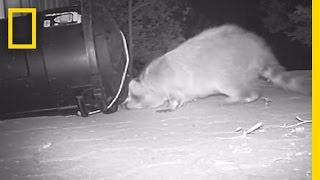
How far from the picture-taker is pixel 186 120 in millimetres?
4109

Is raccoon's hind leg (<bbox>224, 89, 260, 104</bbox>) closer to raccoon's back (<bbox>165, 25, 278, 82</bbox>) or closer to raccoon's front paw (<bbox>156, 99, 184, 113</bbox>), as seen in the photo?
raccoon's back (<bbox>165, 25, 278, 82</bbox>)

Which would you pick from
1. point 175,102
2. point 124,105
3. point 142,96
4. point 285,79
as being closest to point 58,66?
point 124,105

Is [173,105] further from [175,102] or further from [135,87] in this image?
[135,87]

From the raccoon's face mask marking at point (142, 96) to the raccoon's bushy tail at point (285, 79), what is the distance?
118 cm

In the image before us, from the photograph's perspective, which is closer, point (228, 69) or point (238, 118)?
point (238, 118)

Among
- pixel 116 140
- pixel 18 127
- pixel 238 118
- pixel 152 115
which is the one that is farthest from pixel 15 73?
pixel 238 118

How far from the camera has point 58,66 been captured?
12.4 feet

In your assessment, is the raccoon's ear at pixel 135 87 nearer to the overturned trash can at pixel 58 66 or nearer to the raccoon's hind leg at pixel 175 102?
the raccoon's hind leg at pixel 175 102

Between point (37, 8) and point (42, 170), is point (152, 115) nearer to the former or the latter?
point (42, 170)

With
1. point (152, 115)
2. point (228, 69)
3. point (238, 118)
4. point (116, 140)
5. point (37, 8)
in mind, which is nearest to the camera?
point (116, 140)

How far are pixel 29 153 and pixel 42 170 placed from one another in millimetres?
457

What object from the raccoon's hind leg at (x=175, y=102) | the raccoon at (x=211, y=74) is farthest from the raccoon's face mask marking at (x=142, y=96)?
the raccoon's hind leg at (x=175, y=102)

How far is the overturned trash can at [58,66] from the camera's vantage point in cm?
379

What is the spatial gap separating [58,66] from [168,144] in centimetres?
118
